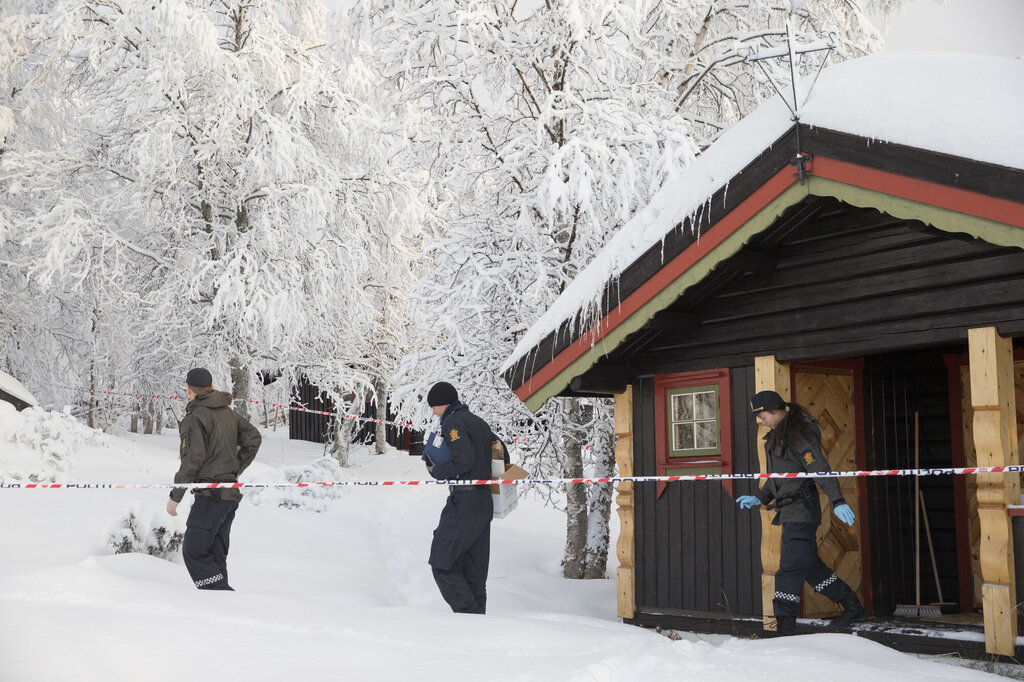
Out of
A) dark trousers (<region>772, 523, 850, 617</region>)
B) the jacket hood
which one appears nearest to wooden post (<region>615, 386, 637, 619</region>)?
dark trousers (<region>772, 523, 850, 617</region>)

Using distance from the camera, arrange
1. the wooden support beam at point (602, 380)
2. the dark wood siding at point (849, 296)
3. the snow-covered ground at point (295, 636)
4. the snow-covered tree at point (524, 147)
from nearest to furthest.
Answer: the snow-covered ground at point (295, 636)
the dark wood siding at point (849, 296)
the wooden support beam at point (602, 380)
the snow-covered tree at point (524, 147)

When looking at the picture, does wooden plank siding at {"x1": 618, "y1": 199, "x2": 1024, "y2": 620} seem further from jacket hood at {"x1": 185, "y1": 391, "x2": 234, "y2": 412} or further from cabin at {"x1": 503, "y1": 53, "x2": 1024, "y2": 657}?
jacket hood at {"x1": 185, "y1": 391, "x2": 234, "y2": 412}

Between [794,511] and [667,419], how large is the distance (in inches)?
78.2

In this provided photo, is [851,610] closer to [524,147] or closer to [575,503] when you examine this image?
[575,503]

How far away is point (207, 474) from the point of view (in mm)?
7387

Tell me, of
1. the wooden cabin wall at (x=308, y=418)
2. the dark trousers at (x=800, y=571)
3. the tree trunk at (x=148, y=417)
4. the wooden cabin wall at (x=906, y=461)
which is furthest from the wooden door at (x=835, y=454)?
the wooden cabin wall at (x=308, y=418)

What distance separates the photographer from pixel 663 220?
320 inches

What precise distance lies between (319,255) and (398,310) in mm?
5926

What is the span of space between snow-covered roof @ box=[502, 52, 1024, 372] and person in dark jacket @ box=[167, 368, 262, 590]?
9.00ft

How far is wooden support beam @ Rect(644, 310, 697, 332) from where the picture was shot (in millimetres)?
8250

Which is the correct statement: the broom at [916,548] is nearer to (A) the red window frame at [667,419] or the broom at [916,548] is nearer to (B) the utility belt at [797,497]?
(A) the red window frame at [667,419]

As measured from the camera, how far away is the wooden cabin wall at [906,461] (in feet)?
28.3

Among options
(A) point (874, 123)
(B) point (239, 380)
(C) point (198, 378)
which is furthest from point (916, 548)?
(B) point (239, 380)

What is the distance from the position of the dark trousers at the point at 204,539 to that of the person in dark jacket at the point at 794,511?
3.98 meters
